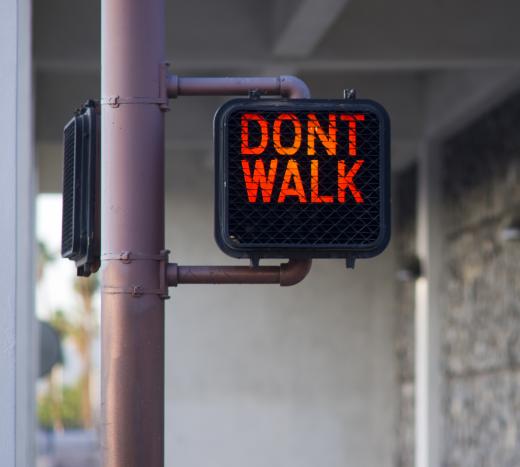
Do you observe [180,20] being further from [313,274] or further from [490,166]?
[313,274]

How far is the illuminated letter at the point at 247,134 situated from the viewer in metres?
3.54

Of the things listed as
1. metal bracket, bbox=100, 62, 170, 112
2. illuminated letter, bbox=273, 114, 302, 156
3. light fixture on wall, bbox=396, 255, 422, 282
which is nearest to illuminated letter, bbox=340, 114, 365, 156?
illuminated letter, bbox=273, 114, 302, 156

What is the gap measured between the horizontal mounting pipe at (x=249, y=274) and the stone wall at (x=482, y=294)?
8.49 m

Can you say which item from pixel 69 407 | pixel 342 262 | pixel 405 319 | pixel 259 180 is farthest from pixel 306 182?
pixel 69 407

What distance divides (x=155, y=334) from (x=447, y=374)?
38.5ft

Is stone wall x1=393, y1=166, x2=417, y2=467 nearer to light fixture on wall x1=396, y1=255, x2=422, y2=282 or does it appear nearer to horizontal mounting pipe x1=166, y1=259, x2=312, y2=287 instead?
light fixture on wall x1=396, y1=255, x2=422, y2=282

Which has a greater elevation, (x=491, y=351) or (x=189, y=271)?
(x=189, y=271)

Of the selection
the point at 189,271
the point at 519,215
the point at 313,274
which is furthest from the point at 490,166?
the point at 189,271

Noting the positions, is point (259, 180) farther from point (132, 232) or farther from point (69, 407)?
point (69, 407)

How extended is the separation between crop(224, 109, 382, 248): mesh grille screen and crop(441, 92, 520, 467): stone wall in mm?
8616

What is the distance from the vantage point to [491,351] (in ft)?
43.8

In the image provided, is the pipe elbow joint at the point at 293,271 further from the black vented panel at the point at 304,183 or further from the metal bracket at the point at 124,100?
the metal bracket at the point at 124,100

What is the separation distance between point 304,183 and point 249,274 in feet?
1.08

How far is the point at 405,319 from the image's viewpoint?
18.0 m
